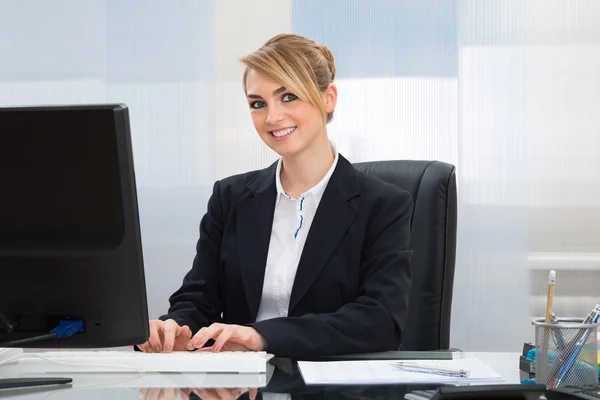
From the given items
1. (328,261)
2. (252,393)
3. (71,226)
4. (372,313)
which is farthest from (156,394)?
(328,261)

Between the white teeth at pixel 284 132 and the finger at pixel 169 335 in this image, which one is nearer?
the finger at pixel 169 335

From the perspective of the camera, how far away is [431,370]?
4.28ft

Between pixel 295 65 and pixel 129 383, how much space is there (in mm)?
985

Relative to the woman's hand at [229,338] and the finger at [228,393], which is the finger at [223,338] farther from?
the finger at [228,393]

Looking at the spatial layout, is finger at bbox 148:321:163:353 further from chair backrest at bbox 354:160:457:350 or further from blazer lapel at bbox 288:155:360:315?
chair backrest at bbox 354:160:457:350

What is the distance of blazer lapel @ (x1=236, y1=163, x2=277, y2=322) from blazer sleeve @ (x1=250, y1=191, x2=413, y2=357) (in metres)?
0.25

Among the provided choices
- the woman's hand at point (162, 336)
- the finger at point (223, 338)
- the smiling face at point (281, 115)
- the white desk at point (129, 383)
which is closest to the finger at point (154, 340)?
the woman's hand at point (162, 336)

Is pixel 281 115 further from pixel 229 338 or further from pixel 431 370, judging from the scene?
pixel 431 370


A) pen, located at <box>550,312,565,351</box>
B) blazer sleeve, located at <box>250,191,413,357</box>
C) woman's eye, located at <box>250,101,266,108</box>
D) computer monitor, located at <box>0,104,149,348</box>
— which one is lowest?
blazer sleeve, located at <box>250,191,413,357</box>

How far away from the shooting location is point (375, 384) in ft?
4.02

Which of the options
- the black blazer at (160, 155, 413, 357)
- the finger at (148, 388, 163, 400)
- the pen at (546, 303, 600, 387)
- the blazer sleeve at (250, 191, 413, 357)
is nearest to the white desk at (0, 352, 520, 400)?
the finger at (148, 388, 163, 400)

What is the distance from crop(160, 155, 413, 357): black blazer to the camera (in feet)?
5.77

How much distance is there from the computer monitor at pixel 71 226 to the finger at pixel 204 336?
0.35 metres

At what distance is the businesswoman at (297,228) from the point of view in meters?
1.89
